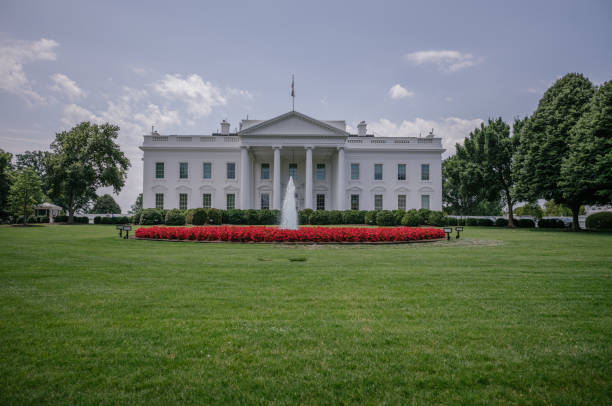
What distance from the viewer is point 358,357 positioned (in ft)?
10.5

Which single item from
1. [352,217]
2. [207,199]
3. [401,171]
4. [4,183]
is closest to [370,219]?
[352,217]

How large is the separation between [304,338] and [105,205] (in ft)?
302

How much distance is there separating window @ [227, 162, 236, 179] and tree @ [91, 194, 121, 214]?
55514mm

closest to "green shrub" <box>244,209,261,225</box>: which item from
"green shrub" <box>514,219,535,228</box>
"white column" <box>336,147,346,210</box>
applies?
"white column" <box>336,147,346,210</box>

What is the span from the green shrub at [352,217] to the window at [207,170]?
1731 cm

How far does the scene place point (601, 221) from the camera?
29109 mm

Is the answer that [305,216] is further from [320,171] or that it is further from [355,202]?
[320,171]

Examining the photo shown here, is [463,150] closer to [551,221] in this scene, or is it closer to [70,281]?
[551,221]

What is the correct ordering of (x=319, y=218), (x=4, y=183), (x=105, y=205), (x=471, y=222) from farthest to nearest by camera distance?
(x=105, y=205)
(x=4, y=183)
(x=471, y=222)
(x=319, y=218)

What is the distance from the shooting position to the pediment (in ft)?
117

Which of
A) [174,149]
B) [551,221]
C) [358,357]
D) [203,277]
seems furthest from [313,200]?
[358,357]

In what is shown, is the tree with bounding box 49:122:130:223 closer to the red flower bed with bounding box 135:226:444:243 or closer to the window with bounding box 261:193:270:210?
the window with bounding box 261:193:270:210

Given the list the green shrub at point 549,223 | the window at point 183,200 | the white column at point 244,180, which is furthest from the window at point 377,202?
the window at point 183,200

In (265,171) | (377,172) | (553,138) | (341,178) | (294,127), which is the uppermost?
(294,127)
